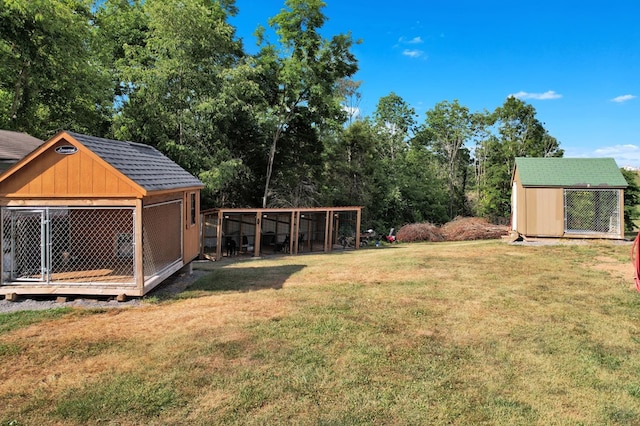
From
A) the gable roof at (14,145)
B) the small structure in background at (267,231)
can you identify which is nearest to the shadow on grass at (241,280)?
the small structure in background at (267,231)

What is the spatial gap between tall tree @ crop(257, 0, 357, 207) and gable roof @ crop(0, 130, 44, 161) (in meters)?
10.4

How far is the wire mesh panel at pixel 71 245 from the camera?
23.8ft

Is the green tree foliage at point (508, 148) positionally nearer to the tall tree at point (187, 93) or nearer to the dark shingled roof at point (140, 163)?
the tall tree at point (187, 93)

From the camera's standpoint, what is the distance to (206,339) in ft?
17.6

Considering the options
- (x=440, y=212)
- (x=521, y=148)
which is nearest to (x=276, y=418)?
(x=440, y=212)

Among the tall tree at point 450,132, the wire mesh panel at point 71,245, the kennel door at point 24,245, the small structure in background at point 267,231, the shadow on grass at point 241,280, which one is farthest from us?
the tall tree at point 450,132

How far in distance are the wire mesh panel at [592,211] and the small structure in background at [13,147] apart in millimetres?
17795

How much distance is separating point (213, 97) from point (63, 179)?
13.1m

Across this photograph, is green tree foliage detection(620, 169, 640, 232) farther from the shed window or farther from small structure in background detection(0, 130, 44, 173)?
small structure in background detection(0, 130, 44, 173)

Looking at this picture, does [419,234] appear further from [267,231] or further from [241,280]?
[241,280]

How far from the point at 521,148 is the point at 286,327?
2999 cm

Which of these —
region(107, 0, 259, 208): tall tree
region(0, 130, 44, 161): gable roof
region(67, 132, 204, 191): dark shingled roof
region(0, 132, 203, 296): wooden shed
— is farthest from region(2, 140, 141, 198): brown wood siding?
region(107, 0, 259, 208): tall tree

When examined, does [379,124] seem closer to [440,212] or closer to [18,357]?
[440,212]

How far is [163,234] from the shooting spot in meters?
9.66
